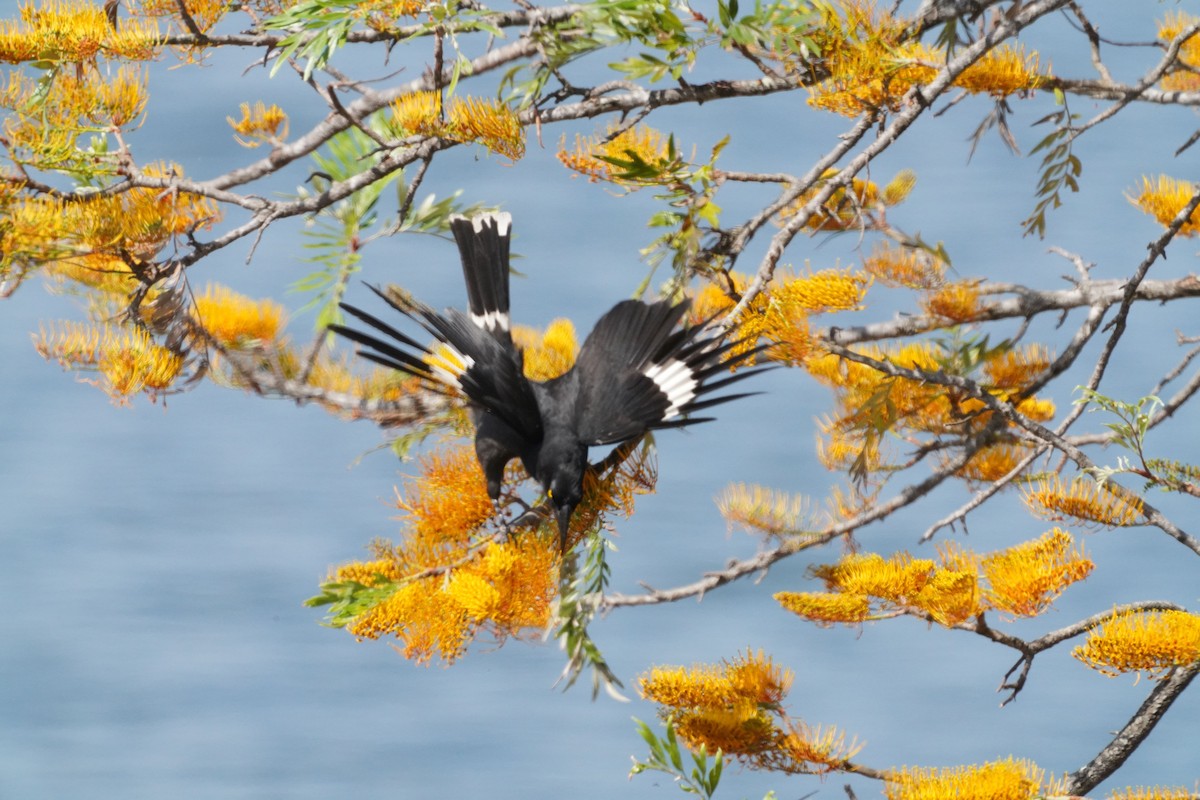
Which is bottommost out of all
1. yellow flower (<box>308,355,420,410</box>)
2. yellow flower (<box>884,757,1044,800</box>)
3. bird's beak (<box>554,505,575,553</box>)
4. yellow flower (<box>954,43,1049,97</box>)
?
yellow flower (<box>884,757,1044,800</box>)

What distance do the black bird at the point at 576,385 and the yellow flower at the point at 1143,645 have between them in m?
1.09

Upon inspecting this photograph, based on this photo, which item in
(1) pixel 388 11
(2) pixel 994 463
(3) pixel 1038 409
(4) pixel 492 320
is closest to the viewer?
(1) pixel 388 11

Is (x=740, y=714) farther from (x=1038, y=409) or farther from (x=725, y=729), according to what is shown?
(x=1038, y=409)

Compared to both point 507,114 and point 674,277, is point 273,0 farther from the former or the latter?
point 674,277

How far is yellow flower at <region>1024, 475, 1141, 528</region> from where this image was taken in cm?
293

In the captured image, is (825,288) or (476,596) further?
(825,288)

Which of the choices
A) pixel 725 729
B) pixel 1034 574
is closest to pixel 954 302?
pixel 1034 574

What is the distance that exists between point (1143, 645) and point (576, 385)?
1.41 metres

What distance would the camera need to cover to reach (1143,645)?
2783mm

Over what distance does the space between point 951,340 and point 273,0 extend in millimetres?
2064

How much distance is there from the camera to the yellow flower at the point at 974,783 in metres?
2.65

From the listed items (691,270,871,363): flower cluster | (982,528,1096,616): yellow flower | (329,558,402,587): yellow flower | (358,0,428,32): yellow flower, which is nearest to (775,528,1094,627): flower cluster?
(982,528,1096,616): yellow flower

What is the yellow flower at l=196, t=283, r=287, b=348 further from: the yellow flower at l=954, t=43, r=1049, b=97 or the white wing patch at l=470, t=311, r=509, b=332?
the yellow flower at l=954, t=43, r=1049, b=97

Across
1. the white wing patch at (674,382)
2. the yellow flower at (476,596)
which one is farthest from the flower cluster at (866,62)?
the yellow flower at (476,596)
